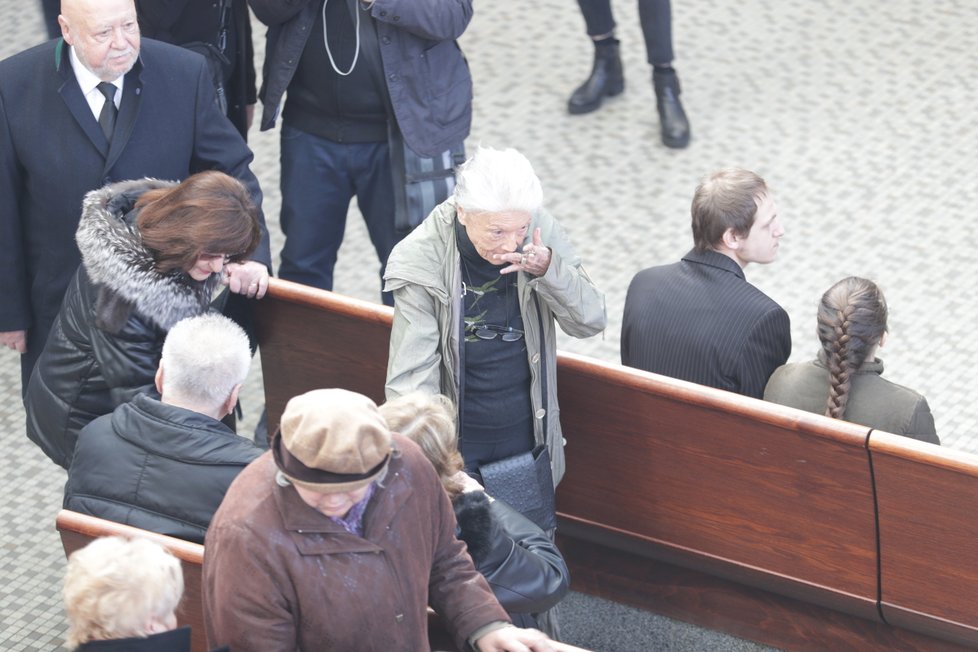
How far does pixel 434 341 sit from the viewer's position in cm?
345

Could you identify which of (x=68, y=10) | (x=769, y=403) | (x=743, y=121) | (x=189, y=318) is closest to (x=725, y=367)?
(x=769, y=403)

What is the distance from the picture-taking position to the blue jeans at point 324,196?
452 centimetres

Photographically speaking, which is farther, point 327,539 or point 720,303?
point 720,303

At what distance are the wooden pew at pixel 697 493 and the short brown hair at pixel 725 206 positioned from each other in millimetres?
386

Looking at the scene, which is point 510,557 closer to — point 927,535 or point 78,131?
point 927,535

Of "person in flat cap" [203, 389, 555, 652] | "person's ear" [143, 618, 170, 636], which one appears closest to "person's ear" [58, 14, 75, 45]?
A: "person in flat cap" [203, 389, 555, 652]

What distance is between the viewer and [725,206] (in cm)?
361

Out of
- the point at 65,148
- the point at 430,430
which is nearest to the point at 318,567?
the point at 430,430

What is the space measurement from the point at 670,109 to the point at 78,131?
9.65 feet

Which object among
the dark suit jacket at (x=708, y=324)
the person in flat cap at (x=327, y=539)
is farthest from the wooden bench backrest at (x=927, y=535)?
the person in flat cap at (x=327, y=539)

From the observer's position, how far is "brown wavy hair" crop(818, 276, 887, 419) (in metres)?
3.33

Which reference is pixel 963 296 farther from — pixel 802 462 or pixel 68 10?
pixel 68 10

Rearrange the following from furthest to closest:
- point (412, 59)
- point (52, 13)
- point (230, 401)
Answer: point (52, 13) < point (412, 59) < point (230, 401)

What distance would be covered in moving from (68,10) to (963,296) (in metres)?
3.23
